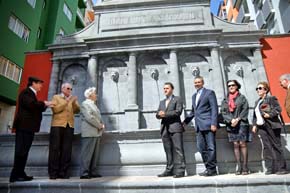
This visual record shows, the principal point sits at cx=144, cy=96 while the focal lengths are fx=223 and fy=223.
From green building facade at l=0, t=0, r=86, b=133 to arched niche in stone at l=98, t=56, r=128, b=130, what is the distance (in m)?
8.04

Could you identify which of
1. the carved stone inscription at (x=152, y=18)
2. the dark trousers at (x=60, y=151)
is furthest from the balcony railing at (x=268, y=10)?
the dark trousers at (x=60, y=151)

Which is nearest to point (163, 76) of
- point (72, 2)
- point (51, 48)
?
point (51, 48)

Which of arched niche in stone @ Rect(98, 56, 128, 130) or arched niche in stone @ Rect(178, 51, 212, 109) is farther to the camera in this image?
arched niche in stone @ Rect(178, 51, 212, 109)

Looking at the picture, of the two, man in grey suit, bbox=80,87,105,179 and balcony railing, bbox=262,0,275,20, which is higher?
balcony railing, bbox=262,0,275,20

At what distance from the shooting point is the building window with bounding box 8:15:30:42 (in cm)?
1667

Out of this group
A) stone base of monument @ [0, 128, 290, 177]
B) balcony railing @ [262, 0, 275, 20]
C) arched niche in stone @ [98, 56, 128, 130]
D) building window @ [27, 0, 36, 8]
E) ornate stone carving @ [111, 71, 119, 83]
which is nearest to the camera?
stone base of monument @ [0, 128, 290, 177]

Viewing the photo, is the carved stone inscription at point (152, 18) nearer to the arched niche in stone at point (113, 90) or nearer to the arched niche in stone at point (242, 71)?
the arched niche in stone at point (113, 90)

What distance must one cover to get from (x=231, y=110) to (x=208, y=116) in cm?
51

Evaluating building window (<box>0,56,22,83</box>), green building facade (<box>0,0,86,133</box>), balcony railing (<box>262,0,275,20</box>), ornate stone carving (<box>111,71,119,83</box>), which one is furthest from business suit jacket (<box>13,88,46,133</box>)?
balcony railing (<box>262,0,275,20</box>)

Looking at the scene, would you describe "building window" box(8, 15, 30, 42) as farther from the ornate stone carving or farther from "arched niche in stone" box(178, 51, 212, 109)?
"arched niche in stone" box(178, 51, 212, 109)

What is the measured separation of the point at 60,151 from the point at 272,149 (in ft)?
13.2

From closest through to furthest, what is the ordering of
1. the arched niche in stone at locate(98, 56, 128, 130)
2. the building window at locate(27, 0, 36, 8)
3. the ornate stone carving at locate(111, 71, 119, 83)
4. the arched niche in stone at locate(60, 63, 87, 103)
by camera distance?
the arched niche in stone at locate(98, 56, 128, 130) → the ornate stone carving at locate(111, 71, 119, 83) → the arched niche in stone at locate(60, 63, 87, 103) → the building window at locate(27, 0, 36, 8)

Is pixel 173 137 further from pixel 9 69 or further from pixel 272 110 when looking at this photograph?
pixel 9 69

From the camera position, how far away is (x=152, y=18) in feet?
43.7
